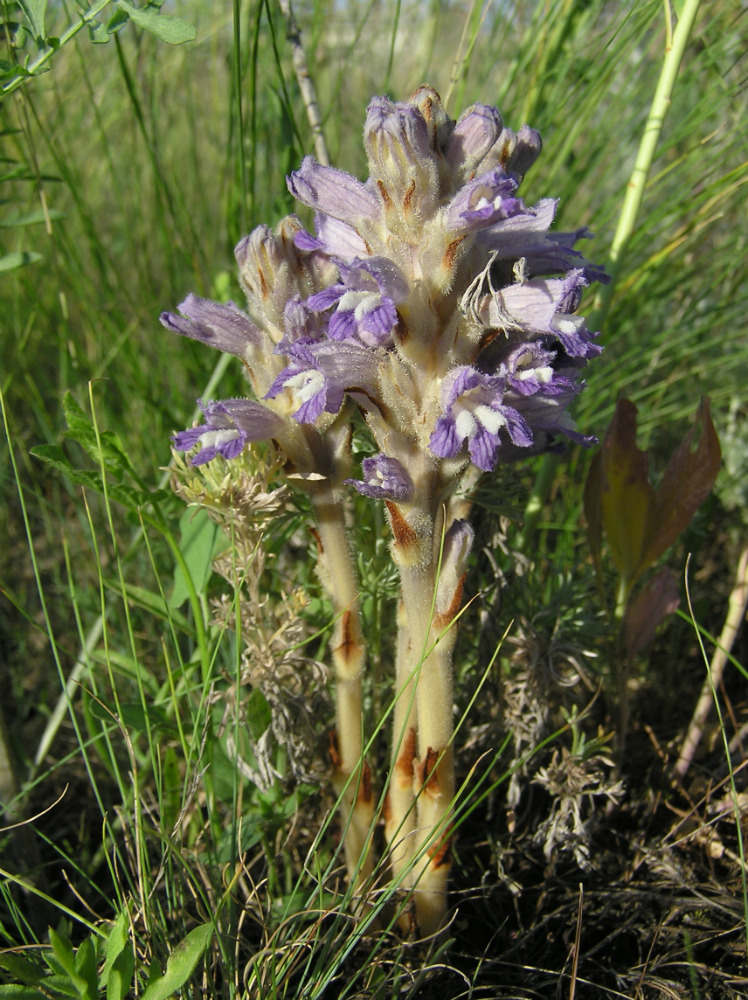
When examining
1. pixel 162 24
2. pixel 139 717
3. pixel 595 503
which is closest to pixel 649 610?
pixel 595 503

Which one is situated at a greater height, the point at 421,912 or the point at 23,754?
the point at 23,754

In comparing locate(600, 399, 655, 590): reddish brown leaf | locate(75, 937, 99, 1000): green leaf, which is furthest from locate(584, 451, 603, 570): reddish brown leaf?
locate(75, 937, 99, 1000): green leaf

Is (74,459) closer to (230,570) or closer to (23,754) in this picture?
(23,754)

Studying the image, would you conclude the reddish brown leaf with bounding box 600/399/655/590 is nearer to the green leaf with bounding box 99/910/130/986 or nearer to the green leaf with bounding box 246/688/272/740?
the green leaf with bounding box 246/688/272/740

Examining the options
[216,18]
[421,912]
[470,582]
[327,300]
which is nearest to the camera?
[327,300]

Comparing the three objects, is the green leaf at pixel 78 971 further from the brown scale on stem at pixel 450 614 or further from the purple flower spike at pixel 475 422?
the purple flower spike at pixel 475 422

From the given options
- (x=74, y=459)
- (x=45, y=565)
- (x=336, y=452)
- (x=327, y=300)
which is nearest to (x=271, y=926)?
(x=336, y=452)

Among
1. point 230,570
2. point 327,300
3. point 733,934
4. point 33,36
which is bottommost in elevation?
point 733,934

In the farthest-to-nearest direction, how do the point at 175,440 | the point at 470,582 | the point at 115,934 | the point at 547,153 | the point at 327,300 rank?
1. the point at 547,153
2. the point at 470,582
3. the point at 175,440
4. the point at 327,300
5. the point at 115,934
